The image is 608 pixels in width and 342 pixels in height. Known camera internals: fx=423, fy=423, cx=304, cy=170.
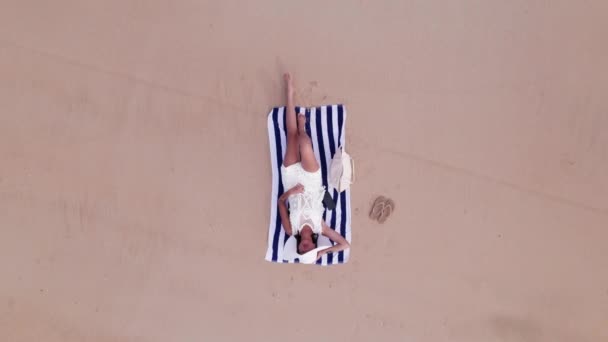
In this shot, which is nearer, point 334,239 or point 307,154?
point 307,154

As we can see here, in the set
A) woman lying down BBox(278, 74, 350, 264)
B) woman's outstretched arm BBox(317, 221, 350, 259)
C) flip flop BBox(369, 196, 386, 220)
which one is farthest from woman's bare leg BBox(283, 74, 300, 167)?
flip flop BBox(369, 196, 386, 220)

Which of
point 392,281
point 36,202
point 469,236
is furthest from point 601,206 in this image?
point 36,202

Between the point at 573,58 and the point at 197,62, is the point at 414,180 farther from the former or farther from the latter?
the point at 197,62

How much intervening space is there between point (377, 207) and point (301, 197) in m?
0.42

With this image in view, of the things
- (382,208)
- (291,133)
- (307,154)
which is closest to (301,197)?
(307,154)

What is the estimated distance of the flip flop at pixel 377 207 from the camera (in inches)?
86.5

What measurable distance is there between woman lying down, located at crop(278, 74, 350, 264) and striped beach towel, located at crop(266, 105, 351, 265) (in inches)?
2.5

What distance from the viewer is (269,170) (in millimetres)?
2217

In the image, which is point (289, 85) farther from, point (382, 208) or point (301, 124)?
point (382, 208)

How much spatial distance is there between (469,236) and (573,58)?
106 cm

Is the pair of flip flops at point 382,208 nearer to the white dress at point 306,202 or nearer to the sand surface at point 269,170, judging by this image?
the sand surface at point 269,170

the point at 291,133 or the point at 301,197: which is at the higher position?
the point at 291,133

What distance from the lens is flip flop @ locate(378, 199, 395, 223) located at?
7.21 feet

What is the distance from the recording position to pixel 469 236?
2.21m
